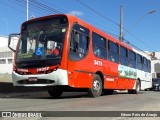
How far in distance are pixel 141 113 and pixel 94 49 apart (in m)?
6.61

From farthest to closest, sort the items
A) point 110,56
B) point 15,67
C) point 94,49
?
point 110,56
point 94,49
point 15,67

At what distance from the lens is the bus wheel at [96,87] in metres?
15.5

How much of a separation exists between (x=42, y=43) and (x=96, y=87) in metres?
3.54

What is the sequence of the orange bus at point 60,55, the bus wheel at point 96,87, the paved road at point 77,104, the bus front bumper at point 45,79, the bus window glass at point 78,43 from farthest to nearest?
the bus wheel at point 96,87
the bus window glass at point 78,43
the orange bus at point 60,55
the bus front bumper at point 45,79
the paved road at point 77,104

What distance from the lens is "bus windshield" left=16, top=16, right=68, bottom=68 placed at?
13.6 m

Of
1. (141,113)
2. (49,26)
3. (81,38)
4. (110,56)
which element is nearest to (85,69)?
(81,38)

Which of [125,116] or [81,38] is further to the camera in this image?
[81,38]

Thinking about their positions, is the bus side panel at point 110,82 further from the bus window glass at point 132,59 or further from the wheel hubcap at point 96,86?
the bus window glass at point 132,59

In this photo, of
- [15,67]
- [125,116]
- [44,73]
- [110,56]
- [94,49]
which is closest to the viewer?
[125,116]

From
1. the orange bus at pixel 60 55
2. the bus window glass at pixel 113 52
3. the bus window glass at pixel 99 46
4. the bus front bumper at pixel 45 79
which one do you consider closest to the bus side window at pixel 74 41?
the orange bus at pixel 60 55

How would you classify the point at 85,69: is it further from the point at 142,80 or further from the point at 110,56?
the point at 142,80

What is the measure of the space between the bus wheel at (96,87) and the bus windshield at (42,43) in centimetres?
281

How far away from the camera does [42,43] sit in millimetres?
13914

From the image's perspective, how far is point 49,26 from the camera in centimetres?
1426
